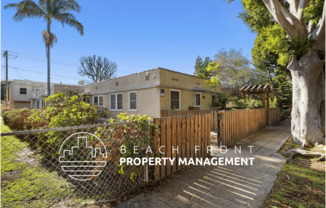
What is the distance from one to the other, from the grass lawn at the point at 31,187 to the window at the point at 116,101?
30.0 ft

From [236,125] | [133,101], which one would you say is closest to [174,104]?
[133,101]

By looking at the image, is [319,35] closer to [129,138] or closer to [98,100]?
[129,138]

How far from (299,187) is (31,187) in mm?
5052

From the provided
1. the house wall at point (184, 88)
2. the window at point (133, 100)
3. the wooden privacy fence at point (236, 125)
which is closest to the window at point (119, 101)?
the window at point (133, 100)

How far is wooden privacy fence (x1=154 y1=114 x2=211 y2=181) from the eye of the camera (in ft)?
9.95

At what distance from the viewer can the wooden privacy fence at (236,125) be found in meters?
5.29

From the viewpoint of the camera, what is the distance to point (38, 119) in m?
4.57

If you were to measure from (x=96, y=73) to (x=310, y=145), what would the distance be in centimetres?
3723

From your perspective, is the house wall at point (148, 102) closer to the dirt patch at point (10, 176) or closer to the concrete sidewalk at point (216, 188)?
the concrete sidewalk at point (216, 188)

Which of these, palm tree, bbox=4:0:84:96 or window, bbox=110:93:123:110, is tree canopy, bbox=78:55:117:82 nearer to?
palm tree, bbox=4:0:84:96

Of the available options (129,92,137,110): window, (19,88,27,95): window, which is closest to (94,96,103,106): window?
(129,92,137,110): window

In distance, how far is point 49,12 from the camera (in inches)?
580

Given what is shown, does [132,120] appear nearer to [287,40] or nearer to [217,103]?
[287,40]

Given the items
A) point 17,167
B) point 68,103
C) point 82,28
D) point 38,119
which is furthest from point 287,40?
point 82,28
